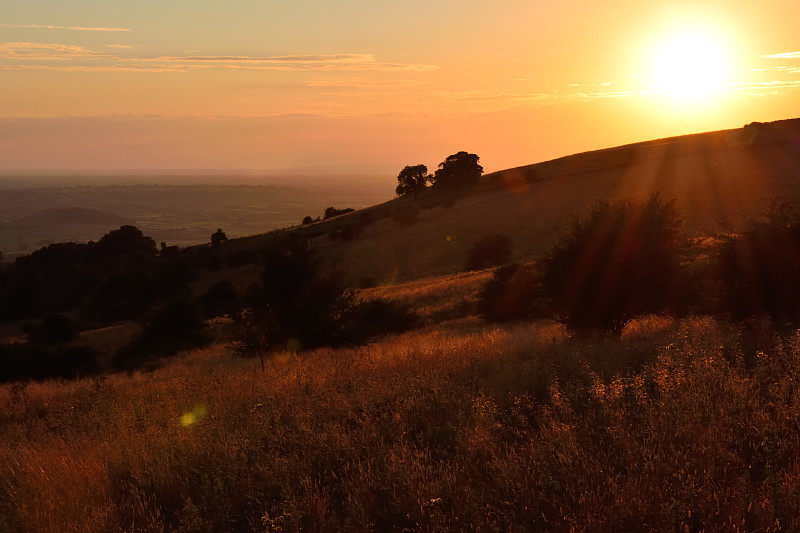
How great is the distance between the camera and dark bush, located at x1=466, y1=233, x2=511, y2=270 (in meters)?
43.3

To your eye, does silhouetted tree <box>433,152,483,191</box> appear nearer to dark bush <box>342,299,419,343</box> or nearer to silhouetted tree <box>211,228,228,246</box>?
silhouetted tree <box>211,228,228,246</box>

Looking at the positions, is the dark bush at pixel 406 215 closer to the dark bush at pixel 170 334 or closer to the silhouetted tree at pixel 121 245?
the silhouetted tree at pixel 121 245

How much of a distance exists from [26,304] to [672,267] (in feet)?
202

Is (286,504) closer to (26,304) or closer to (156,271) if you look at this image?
(156,271)

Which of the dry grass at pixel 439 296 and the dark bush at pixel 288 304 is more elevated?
the dark bush at pixel 288 304

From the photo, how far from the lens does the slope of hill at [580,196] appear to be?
4691cm

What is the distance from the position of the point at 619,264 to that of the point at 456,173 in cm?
6707

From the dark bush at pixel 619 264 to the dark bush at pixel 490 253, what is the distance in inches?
1156

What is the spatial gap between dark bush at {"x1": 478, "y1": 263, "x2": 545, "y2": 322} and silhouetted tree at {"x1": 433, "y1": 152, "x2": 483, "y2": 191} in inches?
2073

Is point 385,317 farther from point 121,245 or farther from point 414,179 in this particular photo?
point 121,245

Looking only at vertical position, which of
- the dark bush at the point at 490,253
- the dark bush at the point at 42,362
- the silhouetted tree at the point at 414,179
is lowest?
the dark bush at the point at 42,362

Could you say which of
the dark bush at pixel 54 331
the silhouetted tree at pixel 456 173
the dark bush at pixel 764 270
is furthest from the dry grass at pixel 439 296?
the silhouetted tree at pixel 456 173

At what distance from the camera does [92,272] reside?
66.1 metres

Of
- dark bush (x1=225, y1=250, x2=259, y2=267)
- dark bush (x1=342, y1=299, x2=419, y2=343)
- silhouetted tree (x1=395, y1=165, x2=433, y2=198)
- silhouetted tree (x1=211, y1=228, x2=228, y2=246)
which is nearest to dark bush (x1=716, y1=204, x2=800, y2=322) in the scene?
dark bush (x1=342, y1=299, x2=419, y2=343)
